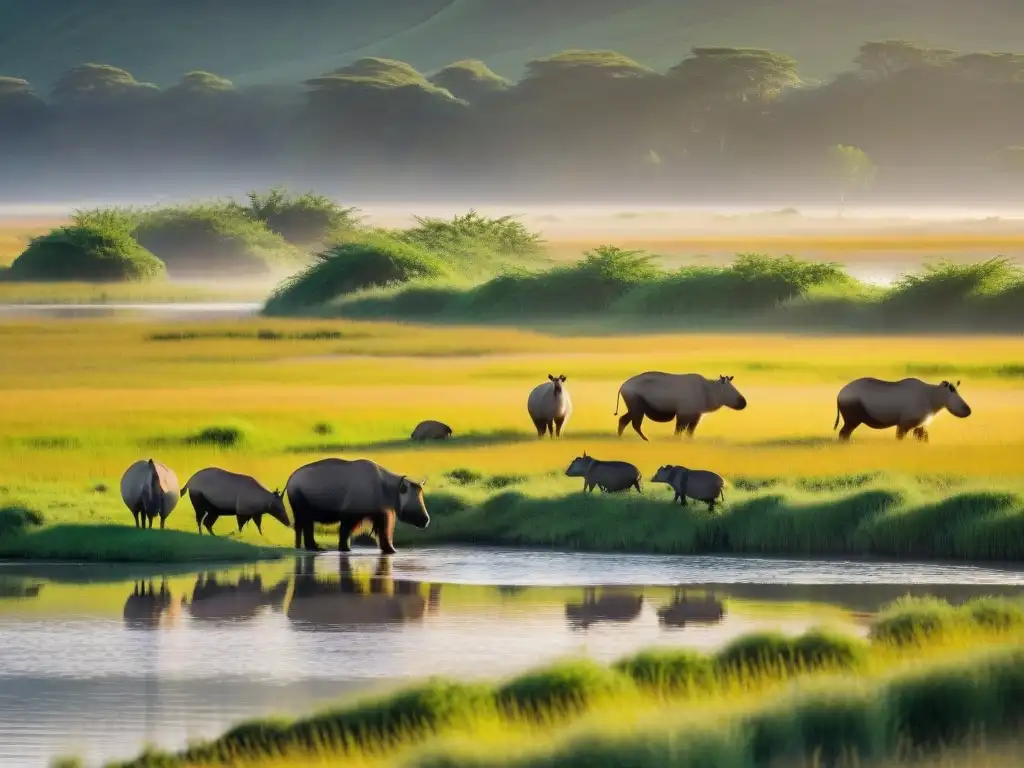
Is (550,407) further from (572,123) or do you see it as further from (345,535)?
(572,123)

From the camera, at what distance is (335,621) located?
64.6ft

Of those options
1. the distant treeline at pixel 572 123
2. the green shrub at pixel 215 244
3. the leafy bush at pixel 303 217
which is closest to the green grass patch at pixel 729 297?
the green shrub at pixel 215 244

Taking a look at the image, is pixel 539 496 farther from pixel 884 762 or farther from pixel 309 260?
pixel 309 260

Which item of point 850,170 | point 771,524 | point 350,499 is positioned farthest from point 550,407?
point 850,170

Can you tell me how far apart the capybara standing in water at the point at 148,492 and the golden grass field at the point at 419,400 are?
92 centimetres

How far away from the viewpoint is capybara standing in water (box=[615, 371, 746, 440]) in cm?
3353

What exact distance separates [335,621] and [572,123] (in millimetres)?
148918

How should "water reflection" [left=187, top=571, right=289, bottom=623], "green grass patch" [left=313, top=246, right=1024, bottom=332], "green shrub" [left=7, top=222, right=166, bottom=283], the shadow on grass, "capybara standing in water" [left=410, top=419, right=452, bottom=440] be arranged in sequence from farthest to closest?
"green shrub" [left=7, top=222, right=166, bottom=283] < "green grass patch" [left=313, top=246, right=1024, bottom=332] < "capybara standing in water" [left=410, top=419, right=452, bottom=440] < the shadow on grass < "water reflection" [left=187, top=571, right=289, bottom=623]

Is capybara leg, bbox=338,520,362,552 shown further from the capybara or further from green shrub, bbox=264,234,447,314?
green shrub, bbox=264,234,447,314

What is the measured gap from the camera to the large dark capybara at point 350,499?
23562 mm

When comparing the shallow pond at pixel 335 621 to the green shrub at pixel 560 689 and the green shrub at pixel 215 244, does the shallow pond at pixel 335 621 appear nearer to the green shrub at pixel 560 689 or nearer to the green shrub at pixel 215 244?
the green shrub at pixel 560 689

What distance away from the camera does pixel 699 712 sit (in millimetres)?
14289

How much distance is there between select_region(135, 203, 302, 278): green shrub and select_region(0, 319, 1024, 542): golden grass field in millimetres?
39158

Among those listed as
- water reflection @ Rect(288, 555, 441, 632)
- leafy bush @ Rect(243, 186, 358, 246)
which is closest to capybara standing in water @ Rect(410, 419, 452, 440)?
water reflection @ Rect(288, 555, 441, 632)
